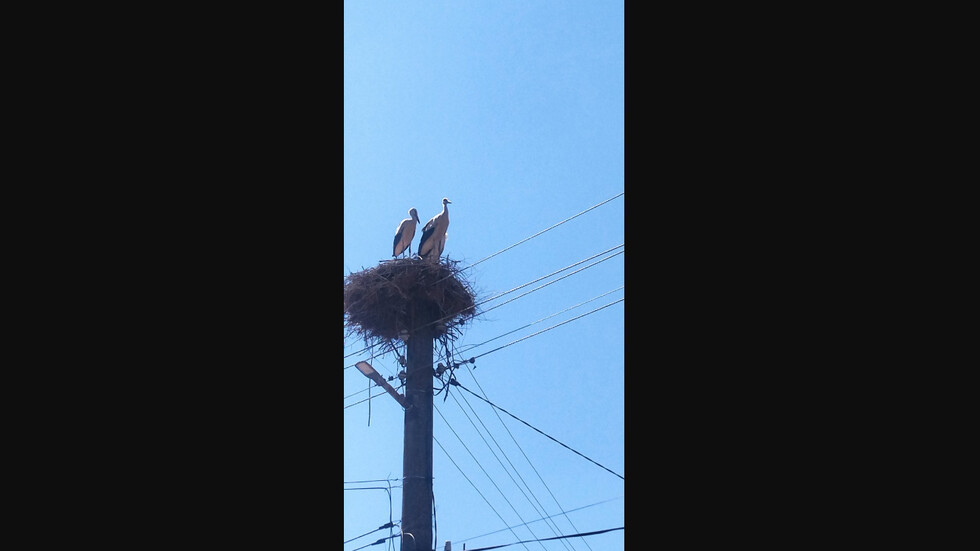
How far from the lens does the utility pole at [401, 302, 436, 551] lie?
1013cm

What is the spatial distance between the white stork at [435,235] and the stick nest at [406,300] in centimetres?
239

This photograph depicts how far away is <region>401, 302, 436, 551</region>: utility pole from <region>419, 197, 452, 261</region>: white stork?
105 inches

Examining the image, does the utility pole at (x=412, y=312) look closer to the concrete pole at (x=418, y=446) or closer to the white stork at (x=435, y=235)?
the concrete pole at (x=418, y=446)

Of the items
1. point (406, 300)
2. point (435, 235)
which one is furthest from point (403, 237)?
point (406, 300)

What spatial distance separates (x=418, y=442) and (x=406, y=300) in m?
1.51

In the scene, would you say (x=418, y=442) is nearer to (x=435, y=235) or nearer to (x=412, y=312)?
(x=412, y=312)

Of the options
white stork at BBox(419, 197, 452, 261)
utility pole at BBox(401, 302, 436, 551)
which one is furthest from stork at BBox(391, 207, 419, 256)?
utility pole at BBox(401, 302, 436, 551)

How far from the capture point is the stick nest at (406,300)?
11.2m

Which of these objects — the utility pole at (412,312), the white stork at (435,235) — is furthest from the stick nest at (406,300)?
the white stork at (435,235)

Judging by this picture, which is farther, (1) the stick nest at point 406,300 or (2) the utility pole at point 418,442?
(1) the stick nest at point 406,300

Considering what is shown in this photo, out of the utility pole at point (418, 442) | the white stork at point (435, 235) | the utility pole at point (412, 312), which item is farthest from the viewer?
the white stork at point (435, 235)
